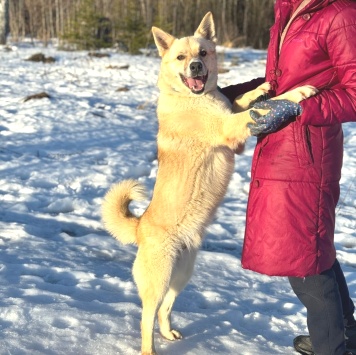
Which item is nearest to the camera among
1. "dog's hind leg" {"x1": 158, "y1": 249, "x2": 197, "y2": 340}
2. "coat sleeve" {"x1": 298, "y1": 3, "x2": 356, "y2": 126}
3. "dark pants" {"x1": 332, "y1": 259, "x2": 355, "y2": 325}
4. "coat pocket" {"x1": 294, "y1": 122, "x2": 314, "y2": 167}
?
"coat sleeve" {"x1": 298, "y1": 3, "x2": 356, "y2": 126}

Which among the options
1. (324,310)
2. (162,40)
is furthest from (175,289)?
(162,40)

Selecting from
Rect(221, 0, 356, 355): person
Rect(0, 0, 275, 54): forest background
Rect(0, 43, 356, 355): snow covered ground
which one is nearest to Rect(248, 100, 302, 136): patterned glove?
Rect(221, 0, 356, 355): person

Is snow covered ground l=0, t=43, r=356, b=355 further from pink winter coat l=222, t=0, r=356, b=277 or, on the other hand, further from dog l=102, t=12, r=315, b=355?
pink winter coat l=222, t=0, r=356, b=277

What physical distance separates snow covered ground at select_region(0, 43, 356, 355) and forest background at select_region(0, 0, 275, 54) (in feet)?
29.2

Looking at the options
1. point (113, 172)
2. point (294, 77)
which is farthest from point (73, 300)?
point (113, 172)

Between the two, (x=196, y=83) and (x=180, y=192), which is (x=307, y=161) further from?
(x=196, y=83)

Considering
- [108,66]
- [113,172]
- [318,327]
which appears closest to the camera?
[318,327]

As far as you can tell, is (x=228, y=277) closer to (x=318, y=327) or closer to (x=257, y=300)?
(x=257, y=300)

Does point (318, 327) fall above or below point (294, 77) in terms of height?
below

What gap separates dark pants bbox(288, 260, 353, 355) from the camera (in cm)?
211

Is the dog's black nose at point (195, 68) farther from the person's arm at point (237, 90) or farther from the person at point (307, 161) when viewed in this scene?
the person at point (307, 161)

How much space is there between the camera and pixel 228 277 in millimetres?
3375

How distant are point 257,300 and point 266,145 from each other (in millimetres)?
1291

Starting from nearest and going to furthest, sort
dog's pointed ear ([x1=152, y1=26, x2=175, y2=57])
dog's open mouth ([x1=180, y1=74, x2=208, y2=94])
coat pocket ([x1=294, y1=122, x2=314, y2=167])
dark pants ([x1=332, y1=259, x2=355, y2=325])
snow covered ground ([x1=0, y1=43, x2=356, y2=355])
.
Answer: coat pocket ([x1=294, y1=122, x2=314, y2=167])
dark pants ([x1=332, y1=259, x2=355, y2=325])
snow covered ground ([x1=0, y1=43, x2=356, y2=355])
dog's open mouth ([x1=180, y1=74, x2=208, y2=94])
dog's pointed ear ([x1=152, y1=26, x2=175, y2=57])
